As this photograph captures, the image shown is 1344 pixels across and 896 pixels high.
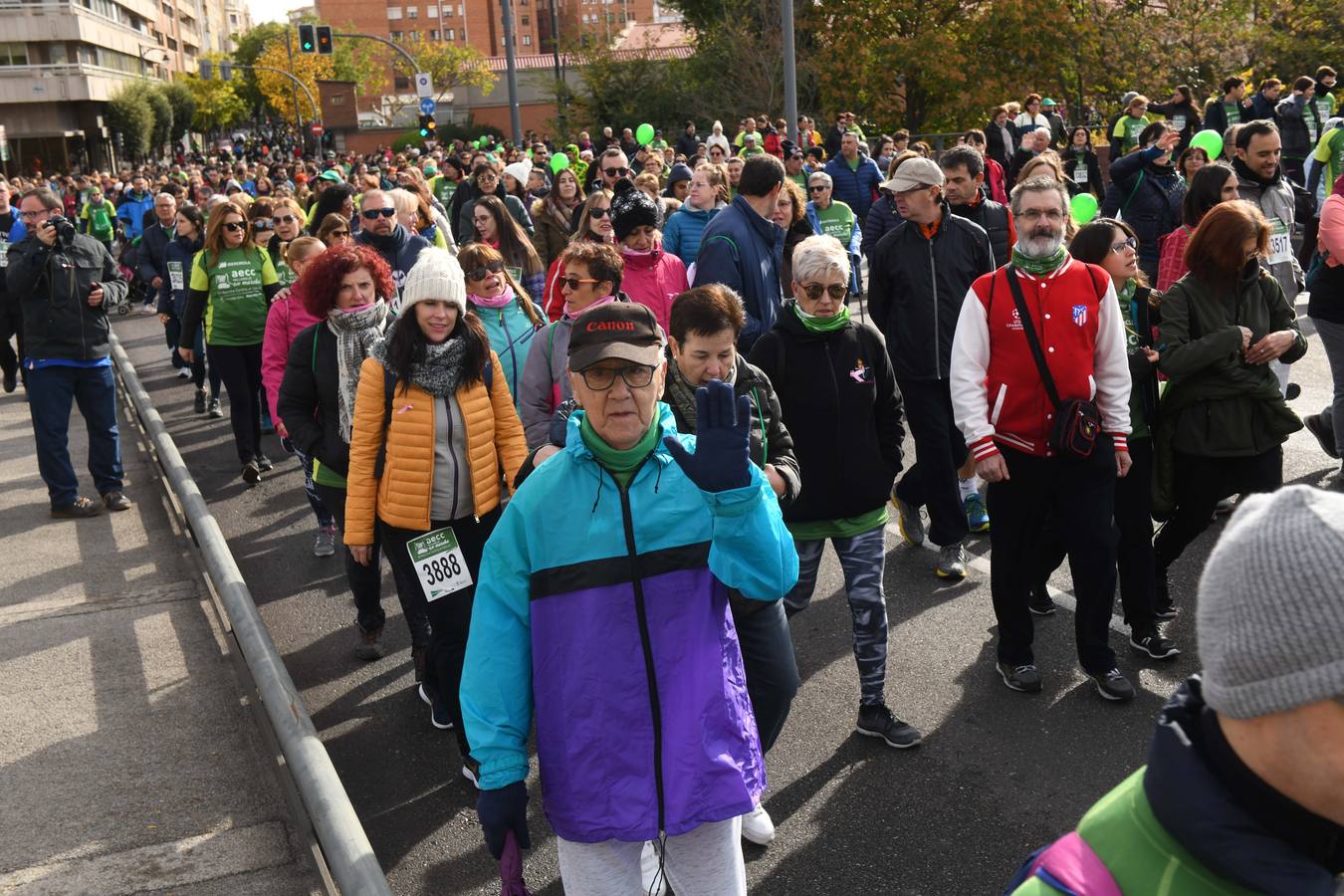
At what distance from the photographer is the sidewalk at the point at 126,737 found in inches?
184

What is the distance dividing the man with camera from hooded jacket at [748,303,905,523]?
5888mm

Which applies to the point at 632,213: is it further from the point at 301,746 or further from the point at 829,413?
the point at 301,746

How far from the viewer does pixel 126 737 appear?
5.75m

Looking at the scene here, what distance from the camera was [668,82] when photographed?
47.6 meters

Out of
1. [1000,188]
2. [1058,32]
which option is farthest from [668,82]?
[1000,188]

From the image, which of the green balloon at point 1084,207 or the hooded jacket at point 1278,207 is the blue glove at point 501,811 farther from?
the green balloon at point 1084,207

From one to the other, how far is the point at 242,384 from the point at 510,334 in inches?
180

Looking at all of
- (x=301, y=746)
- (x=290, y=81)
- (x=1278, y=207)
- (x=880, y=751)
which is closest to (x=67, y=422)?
(x=301, y=746)

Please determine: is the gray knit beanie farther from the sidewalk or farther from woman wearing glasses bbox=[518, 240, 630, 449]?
woman wearing glasses bbox=[518, 240, 630, 449]

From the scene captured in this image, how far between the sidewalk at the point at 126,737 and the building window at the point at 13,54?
9493 cm

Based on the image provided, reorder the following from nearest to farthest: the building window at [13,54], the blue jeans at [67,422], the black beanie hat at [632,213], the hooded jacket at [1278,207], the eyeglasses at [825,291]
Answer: the eyeglasses at [825,291], the black beanie hat at [632,213], the hooded jacket at [1278,207], the blue jeans at [67,422], the building window at [13,54]

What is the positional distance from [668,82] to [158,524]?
134 ft

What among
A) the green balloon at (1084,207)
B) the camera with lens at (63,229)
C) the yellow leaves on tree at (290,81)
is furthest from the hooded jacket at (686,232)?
the yellow leaves on tree at (290,81)

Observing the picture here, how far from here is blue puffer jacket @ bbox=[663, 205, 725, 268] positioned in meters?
9.41
